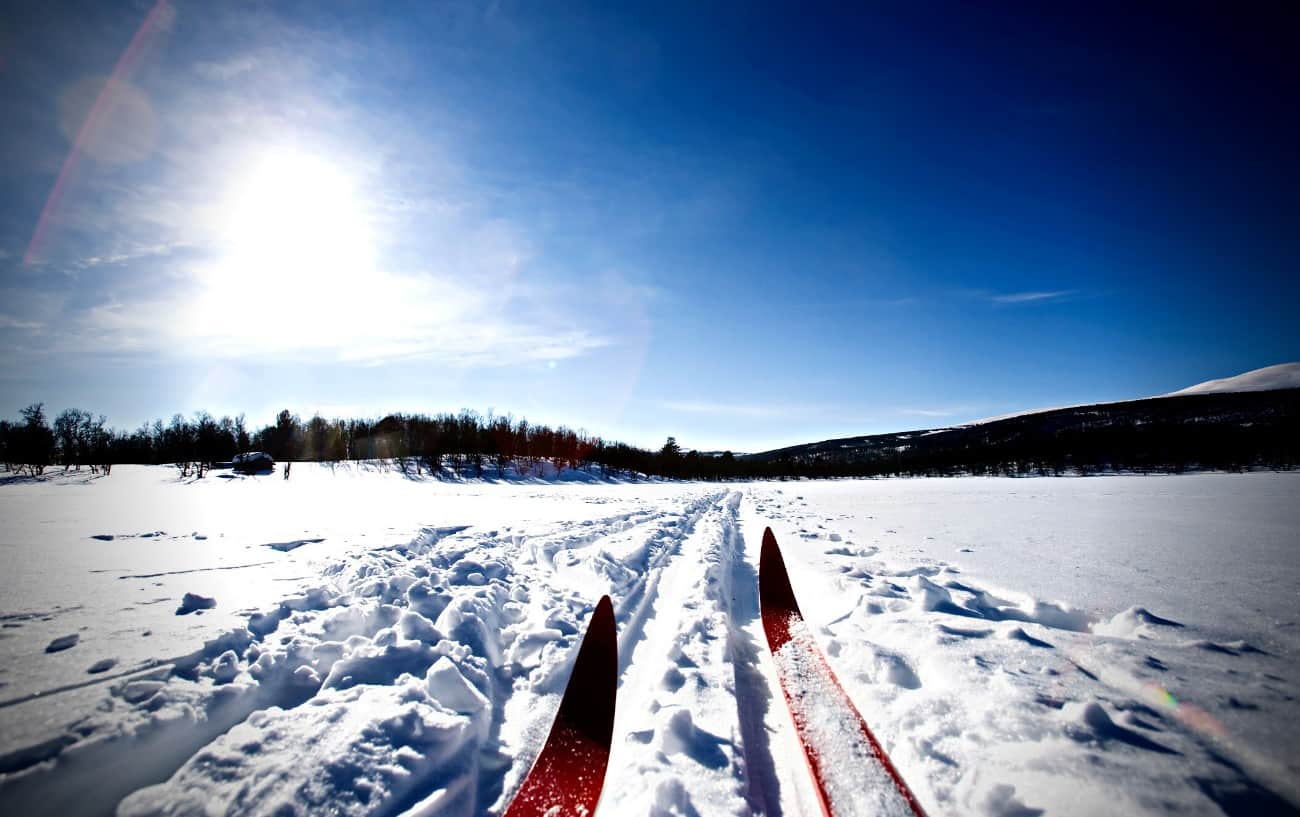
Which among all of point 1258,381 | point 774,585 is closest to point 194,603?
point 774,585

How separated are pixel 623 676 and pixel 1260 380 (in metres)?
236

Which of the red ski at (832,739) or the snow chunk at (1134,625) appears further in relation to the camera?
the snow chunk at (1134,625)

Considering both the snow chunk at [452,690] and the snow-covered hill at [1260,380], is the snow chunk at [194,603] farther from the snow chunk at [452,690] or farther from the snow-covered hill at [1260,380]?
the snow-covered hill at [1260,380]

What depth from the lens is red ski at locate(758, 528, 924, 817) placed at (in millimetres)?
1848

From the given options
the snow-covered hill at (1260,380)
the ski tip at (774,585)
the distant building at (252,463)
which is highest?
the snow-covered hill at (1260,380)

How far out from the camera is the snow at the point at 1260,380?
127 meters

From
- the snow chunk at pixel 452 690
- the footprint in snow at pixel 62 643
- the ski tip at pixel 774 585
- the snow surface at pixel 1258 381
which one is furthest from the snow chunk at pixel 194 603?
the snow surface at pixel 1258 381

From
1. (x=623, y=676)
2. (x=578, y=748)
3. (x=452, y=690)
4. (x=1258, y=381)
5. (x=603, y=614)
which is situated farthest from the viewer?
(x=1258, y=381)

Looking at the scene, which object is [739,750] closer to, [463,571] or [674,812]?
[674,812]

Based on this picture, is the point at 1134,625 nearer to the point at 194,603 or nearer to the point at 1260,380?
the point at 194,603

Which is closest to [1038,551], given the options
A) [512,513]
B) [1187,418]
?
[512,513]

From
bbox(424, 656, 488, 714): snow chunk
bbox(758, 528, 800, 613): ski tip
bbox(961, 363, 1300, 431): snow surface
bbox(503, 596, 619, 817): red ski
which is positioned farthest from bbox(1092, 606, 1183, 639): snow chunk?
bbox(961, 363, 1300, 431): snow surface

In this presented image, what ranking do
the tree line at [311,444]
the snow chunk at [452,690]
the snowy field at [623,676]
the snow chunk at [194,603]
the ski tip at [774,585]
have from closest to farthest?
the snowy field at [623,676] → the snow chunk at [452,690] → the snow chunk at [194,603] → the ski tip at [774,585] → the tree line at [311,444]

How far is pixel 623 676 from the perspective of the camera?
9.71 feet
